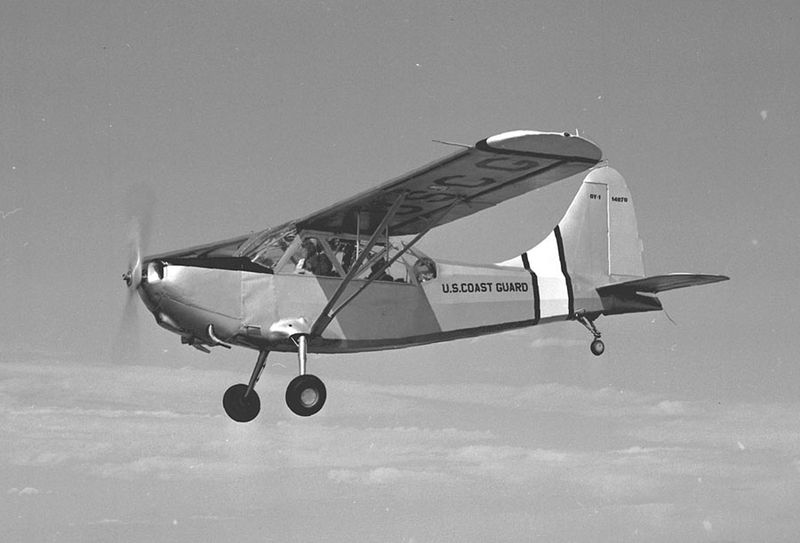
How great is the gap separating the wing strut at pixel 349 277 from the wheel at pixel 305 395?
0.65 meters

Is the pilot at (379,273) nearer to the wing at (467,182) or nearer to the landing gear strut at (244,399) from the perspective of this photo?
the wing at (467,182)

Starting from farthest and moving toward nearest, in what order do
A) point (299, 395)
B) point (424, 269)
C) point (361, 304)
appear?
point (424, 269), point (361, 304), point (299, 395)

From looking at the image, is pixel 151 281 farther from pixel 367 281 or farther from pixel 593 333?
pixel 593 333

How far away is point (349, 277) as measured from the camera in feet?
47.3

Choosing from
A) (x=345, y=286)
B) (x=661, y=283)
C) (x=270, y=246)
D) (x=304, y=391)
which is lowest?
(x=304, y=391)

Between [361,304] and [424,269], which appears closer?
[361,304]

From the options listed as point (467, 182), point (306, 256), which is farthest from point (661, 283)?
point (306, 256)

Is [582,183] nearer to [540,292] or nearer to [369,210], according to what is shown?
[540,292]

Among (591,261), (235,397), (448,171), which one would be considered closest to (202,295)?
(235,397)

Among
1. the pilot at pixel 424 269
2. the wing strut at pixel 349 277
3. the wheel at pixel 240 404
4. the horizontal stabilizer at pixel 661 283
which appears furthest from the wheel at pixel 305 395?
the horizontal stabilizer at pixel 661 283

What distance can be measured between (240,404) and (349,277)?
7.75 ft

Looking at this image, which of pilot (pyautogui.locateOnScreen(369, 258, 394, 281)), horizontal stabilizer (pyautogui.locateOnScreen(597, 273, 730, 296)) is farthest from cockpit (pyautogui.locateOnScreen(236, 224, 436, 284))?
horizontal stabilizer (pyautogui.locateOnScreen(597, 273, 730, 296))

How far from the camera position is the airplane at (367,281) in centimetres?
1340

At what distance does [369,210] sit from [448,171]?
6.20ft
